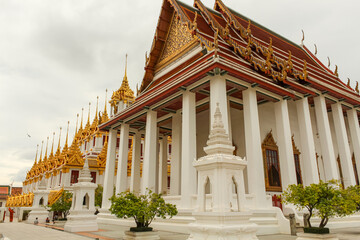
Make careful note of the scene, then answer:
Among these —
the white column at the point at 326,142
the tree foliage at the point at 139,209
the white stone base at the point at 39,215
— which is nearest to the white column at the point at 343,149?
the white column at the point at 326,142

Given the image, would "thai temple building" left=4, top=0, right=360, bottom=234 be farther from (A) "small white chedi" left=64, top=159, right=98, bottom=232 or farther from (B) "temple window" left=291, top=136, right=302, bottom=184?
(A) "small white chedi" left=64, top=159, right=98, bottom=232

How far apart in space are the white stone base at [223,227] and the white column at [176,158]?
7.06m

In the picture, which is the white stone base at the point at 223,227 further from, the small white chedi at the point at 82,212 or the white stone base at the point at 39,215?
the white stone base at the point at 39,215

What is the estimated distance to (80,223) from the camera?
30.7 feet

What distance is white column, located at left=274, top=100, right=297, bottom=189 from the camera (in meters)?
9.38

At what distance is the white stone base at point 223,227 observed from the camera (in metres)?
4.31

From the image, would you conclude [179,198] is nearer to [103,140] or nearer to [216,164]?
[216,164]

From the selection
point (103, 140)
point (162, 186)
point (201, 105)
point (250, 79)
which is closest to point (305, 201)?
point (250, 79)

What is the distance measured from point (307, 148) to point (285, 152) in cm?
146

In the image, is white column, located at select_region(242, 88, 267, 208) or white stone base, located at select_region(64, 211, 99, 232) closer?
white column, located at select_region(242, 88, 267, 208)

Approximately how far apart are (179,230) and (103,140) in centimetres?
1786

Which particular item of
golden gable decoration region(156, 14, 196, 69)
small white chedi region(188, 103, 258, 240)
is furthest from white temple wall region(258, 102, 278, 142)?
small white chedi region(188, 103, 258, 240)

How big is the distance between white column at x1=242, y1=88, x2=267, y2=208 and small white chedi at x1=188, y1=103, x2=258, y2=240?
3.60m

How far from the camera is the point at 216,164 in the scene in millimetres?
4820
